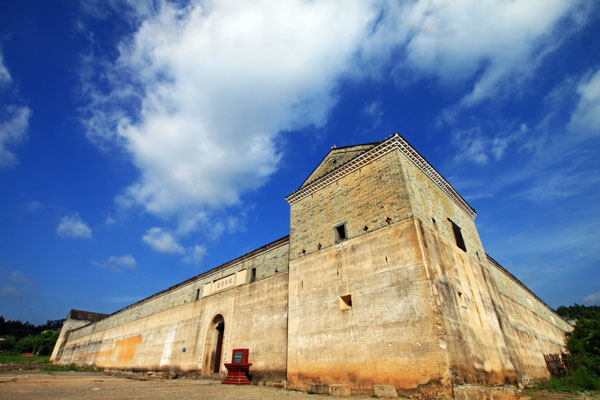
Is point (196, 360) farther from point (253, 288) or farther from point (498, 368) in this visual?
point (498, 368)

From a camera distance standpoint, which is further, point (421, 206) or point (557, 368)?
point (557, 368)

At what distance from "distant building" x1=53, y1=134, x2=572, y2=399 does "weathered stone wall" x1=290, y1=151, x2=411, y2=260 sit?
0.16 feet

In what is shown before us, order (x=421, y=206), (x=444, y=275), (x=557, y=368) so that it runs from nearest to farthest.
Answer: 1. (x=444, y=275)
2. (x=421, y=206)
3. (x=557, y=368)

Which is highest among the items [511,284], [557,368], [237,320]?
[511,284]

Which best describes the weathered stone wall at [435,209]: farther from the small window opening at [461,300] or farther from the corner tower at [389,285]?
the small window opening at [461,300]

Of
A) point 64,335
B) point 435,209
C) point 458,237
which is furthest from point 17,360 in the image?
point 458,237

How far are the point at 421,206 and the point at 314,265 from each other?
494 centimetres

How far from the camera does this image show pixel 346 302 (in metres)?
10.6

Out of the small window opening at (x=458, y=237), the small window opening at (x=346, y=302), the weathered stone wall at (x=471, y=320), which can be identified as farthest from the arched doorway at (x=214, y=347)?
the small window opening at (x=458, y=237)

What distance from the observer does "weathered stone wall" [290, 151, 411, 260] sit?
415 inches

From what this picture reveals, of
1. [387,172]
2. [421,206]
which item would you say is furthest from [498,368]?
[387,172]

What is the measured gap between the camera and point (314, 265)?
12.3m

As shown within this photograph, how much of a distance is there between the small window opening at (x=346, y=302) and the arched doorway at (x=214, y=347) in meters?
9.00

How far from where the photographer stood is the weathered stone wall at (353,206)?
10539 millimetres
